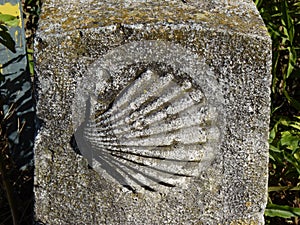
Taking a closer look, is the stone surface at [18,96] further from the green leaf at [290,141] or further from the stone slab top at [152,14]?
the green leaf at [290,141]

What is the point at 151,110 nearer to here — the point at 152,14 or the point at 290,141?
the point at 152,14

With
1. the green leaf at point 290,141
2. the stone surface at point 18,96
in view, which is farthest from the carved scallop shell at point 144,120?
the stone surface at point 18,96

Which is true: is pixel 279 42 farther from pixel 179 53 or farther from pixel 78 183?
pixel 78 183

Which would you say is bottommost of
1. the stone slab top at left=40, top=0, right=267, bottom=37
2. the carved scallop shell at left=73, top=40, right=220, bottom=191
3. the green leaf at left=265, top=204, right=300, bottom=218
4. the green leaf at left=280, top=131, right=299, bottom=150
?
the green leaf at left=265, top=204, right=300, bottom=218

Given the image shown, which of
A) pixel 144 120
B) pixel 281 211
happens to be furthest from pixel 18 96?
pixel 281 211

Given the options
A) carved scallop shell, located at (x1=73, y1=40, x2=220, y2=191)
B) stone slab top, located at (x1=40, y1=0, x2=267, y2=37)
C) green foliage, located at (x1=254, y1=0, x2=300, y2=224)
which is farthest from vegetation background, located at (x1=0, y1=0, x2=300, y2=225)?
carved scallop shell, located at (x1=73, y1=40, x2=220, y2=191)

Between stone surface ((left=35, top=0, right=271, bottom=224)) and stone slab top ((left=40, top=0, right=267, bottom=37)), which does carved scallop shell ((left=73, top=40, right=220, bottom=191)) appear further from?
stone slab top ((left=40, top=0, right=267, bottom=37))

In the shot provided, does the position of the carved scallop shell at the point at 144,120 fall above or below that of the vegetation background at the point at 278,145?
above

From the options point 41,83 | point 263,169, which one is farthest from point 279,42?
point 41,83

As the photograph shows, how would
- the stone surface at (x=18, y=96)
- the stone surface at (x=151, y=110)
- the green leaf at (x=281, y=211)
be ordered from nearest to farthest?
the stone surface at (x=151, y=110)
the green leaf at (x=281, y=211)
the stone surface at (x=18, y=96)
